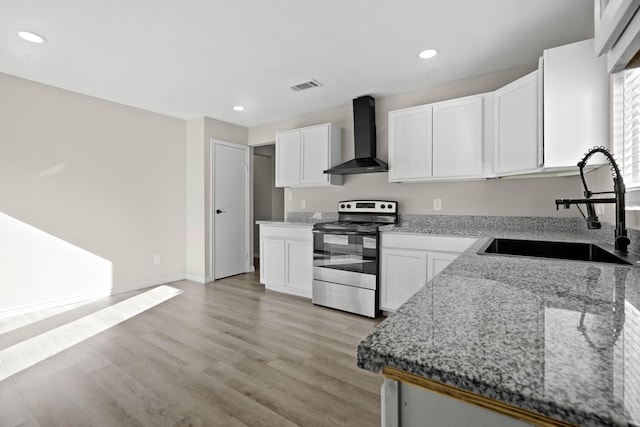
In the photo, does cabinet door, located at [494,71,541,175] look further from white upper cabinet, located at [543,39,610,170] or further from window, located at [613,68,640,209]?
window, located at [613,68,640,209]

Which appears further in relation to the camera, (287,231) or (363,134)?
(287,231)

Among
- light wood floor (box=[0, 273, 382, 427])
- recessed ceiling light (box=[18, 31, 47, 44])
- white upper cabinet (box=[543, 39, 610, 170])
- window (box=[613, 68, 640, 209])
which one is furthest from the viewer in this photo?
recessed ceiling light (box=[18, 31, 47, 44])

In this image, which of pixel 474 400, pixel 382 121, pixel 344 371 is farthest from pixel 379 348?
pixel 382 121

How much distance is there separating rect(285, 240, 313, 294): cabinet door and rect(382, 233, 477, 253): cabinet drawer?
102 centimetres

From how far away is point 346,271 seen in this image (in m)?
3.28

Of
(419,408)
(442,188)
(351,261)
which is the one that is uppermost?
(442,188)

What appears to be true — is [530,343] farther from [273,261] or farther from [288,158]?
[288,158]

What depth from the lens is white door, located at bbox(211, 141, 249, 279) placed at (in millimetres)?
4645

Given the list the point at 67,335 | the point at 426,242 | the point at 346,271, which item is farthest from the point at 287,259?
the point at 67,335

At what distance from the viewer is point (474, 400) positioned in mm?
436

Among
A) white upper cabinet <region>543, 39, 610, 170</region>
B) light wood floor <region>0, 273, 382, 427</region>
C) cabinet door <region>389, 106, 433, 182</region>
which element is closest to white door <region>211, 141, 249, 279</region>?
light wood floor <region>0, 273, 382, 427</region>

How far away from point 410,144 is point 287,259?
78.2 inches

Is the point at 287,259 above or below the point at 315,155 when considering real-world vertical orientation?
below

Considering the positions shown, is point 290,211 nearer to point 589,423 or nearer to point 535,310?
point 535,310
